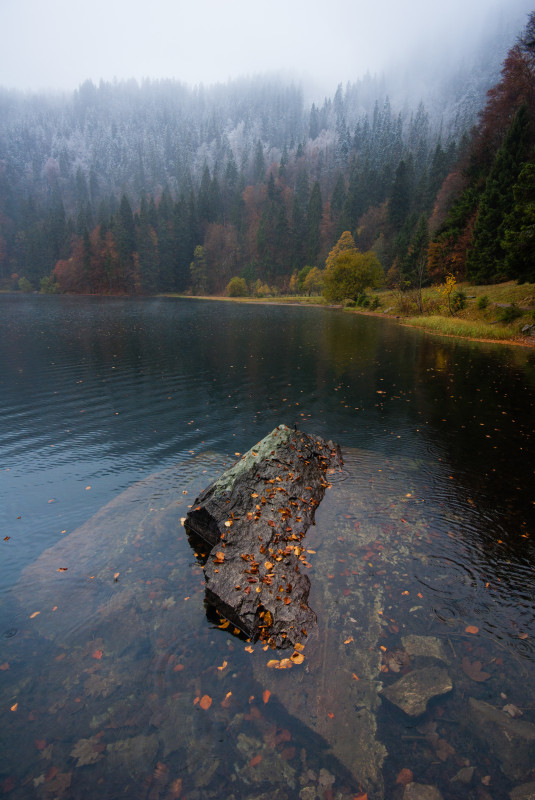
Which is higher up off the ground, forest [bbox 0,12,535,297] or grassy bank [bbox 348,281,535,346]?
forest [bbox 0,12,535,297]

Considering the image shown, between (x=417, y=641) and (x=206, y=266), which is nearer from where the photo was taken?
(x=417, y=641)

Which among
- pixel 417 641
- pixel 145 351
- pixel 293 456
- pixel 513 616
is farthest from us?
pixel 145 351

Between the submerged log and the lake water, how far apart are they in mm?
303

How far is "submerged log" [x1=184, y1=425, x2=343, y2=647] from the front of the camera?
17.9 ft

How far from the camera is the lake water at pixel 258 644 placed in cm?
392

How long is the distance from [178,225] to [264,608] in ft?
426

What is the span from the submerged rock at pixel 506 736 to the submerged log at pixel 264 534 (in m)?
2.12

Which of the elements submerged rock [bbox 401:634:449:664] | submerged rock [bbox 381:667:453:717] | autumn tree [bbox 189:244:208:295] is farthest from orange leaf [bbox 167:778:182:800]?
autumn tree [bbox 189:244:208:295]

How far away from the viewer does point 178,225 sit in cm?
11844

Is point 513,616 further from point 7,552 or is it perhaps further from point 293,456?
point 7,552

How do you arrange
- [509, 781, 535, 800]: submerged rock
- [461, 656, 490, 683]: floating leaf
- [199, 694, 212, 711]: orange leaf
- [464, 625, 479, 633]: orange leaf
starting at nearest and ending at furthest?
[509, 781, 535, 800]: submerged rock
[199, 694, 212, 711]: orange leaf
[461, 656, 490, 683]: floating leaf
[464, 625, 479, 633]: orange leaf

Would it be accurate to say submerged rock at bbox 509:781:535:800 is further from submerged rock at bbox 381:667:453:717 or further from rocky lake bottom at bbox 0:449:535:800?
submerged rock at bbox 381:667:453:717

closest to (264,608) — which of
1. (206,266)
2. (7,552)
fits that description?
(7,552)

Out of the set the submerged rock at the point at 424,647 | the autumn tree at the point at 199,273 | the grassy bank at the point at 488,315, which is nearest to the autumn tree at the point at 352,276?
the grassy bank at the point at 488,315
